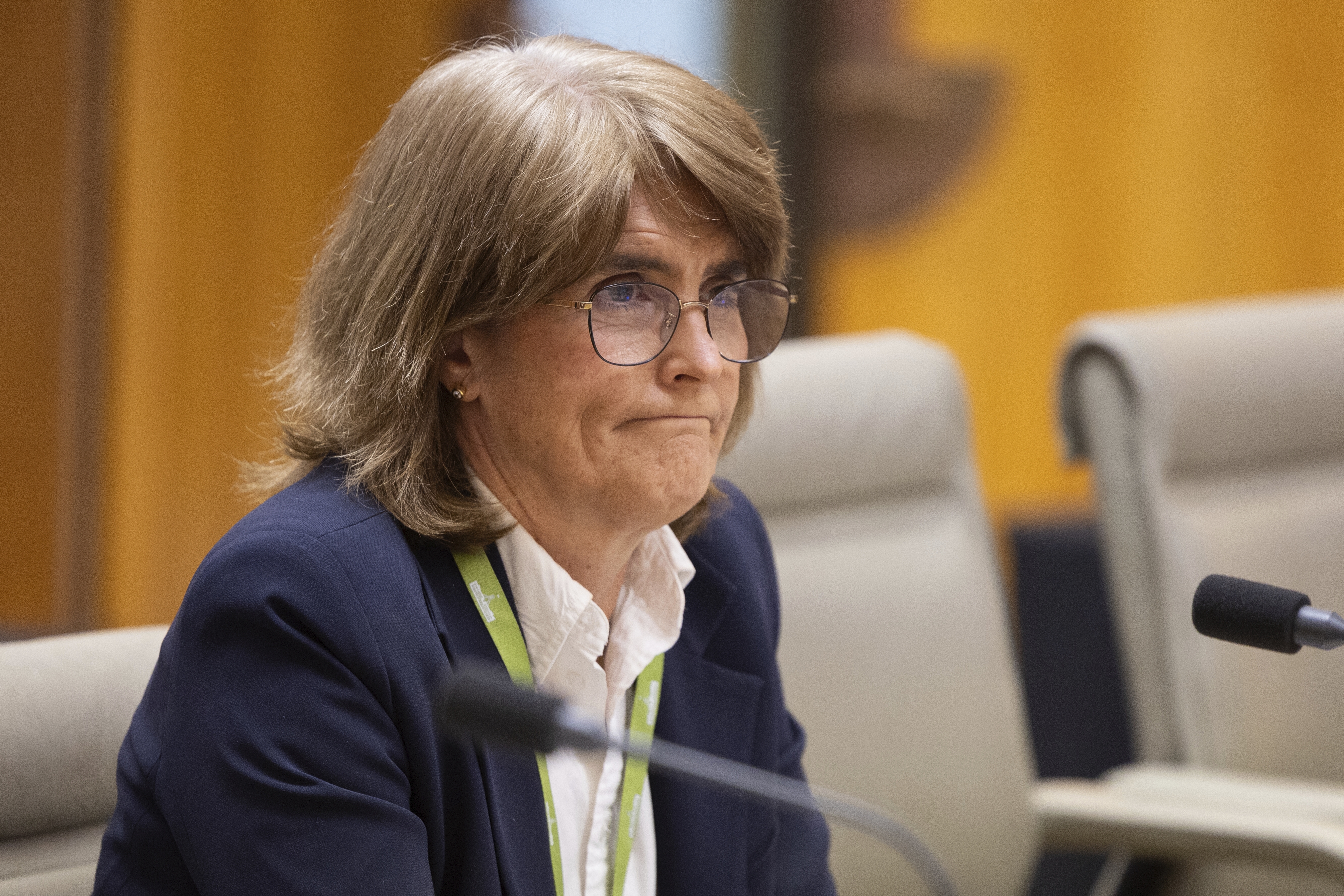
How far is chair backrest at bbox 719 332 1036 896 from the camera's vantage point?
5.56 ft

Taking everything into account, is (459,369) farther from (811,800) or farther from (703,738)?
(811,800)

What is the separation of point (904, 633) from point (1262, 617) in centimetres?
86

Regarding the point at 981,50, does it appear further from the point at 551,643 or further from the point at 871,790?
the point at 551,643

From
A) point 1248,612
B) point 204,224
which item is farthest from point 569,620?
point 204,224

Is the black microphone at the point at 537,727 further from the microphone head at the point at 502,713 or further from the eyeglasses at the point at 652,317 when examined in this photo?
the eyeglasses at the point at 652,317

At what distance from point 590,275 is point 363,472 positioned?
229mm

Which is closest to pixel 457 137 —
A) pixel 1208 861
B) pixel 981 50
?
pixel 1208 861

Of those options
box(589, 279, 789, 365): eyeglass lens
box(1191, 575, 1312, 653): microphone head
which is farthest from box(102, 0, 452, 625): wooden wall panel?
box(1191, 575, 1312, 653): microphone head

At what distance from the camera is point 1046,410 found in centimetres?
355

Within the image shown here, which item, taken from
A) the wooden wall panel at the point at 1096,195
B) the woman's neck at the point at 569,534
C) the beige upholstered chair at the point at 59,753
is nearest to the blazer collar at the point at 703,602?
the woman's neck at the point at 569,534

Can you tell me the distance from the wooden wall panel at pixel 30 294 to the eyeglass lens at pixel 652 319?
69.3 inches

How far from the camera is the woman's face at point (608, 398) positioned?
1128 mm

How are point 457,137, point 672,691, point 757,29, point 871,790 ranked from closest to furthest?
point 457,137, point 672,691, point 871,790, point 757,29

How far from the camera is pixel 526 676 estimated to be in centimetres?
113
